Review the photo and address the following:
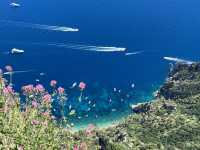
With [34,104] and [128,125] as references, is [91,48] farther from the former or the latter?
[34,104]

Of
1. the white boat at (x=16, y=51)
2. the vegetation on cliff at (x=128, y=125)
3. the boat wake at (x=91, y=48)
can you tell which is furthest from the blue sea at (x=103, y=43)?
the vegetation on cliff at (x=128, y=125)

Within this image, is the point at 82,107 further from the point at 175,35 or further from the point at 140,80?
the point at 175,35

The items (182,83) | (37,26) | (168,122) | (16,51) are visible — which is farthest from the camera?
(37,26)

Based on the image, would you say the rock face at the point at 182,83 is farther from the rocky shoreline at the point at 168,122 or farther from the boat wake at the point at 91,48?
the boat wake at the point at 91,48

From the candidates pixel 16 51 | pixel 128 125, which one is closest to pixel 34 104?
pixel 128 125

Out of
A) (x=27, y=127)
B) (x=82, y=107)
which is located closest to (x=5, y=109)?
(x=27, y=127)
